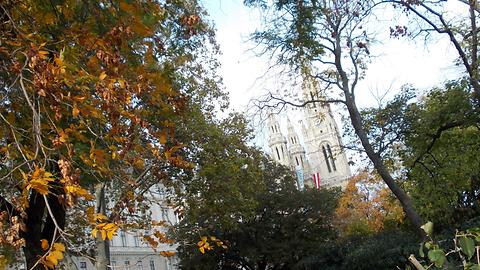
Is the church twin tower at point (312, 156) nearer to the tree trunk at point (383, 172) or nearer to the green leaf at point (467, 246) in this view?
the tree trunk at point (383, 172)

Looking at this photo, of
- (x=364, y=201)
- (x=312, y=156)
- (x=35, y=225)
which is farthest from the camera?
(x=312, y=156)

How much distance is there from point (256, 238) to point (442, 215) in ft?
34.4

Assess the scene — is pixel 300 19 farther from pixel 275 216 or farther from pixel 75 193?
pixel 275 216

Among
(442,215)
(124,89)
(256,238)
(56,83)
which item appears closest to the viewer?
(56,83)

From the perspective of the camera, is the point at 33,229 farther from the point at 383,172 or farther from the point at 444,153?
the point at 444,153

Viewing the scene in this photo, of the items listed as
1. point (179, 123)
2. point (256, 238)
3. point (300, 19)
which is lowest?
point (256, 238)

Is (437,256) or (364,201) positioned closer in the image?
(437,256)

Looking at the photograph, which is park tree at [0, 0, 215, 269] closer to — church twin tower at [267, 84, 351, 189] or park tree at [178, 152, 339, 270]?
park tree at [178, 152, 339, 270]

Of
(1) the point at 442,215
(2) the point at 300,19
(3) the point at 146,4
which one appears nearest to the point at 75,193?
(3) the point at 146,4

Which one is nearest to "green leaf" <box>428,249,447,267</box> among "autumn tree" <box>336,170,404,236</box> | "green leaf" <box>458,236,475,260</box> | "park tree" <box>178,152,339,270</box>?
"green leaf" <box>458,236,475,260</box>

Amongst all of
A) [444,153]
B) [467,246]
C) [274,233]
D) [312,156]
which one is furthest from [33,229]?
[312,156]

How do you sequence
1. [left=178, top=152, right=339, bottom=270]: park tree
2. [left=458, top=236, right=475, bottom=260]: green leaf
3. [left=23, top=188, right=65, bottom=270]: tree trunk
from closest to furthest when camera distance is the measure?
[left=458, top=236, right=475, bottom=260]: green leaf, [left=23, top=188, right=65, bottom=270]: tree trunk, [left=178, top=152, right=339, bottom=270]: park tree

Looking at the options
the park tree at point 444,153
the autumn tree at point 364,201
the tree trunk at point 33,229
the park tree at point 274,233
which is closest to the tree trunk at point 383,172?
the park tree at point 444,153

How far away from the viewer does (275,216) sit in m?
23.6
